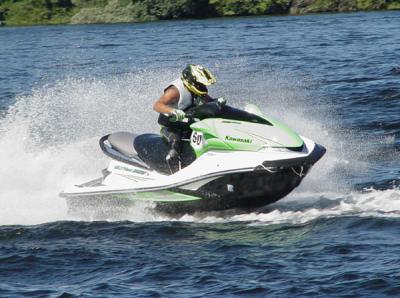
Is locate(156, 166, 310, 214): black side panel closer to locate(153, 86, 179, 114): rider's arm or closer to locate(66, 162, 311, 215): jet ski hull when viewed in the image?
locate(66, 162, 311, 215): jet ski hull

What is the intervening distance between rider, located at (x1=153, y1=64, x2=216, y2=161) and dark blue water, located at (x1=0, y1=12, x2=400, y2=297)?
3.25 feet

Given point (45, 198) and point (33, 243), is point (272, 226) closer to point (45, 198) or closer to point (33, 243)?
point (33, 243)

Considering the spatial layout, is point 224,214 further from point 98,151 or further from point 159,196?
point 98,151

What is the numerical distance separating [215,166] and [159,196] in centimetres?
91

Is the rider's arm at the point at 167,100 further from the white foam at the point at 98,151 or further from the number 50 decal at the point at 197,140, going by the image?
the white foam at the point at 98,151

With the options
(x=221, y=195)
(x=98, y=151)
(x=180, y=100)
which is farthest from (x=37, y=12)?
(x=221, y=195)

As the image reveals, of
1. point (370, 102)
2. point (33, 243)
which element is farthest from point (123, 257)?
point (370, 102)

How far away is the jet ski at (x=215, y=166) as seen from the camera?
9305 mm

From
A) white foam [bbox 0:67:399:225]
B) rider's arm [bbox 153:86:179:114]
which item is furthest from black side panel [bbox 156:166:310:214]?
rider's arm [bbox 153:86:179:114]

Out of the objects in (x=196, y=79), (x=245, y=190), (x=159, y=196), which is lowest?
(x=159, y=196)

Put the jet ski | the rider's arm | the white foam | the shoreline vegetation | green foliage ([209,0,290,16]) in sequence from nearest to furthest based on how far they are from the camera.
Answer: the jet ski → the rider's arm → the white foam → the shoreline vegetation → green foliage ([209,0,290,16])

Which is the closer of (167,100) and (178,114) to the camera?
(178,114)

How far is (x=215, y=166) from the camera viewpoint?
9508mm

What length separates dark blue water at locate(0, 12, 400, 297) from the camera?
7.91m
